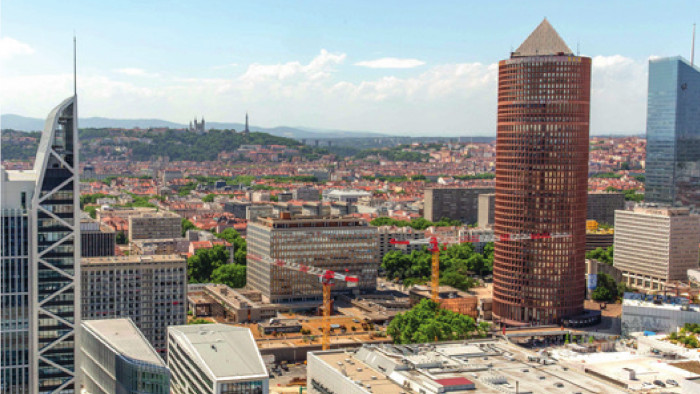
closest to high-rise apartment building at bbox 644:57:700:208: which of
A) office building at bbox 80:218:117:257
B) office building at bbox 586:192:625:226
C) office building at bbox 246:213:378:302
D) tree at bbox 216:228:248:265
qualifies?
office building at bbox 586:192:625:226

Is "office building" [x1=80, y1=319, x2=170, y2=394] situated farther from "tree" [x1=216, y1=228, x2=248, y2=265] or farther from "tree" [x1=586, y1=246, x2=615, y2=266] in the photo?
"tree" [x1=586, y1=246, x2=615, y2=266]

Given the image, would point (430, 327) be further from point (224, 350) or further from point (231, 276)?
point (231, 276)

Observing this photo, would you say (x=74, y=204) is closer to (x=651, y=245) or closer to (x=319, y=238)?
(x=319, y=238)

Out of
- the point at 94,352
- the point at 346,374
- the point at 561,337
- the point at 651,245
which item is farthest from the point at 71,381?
the point at 651,245

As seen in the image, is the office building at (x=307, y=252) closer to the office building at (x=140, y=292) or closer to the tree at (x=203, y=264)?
the tree at (x=203, y=264)

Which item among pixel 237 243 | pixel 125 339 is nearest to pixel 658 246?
pixel 237 243
